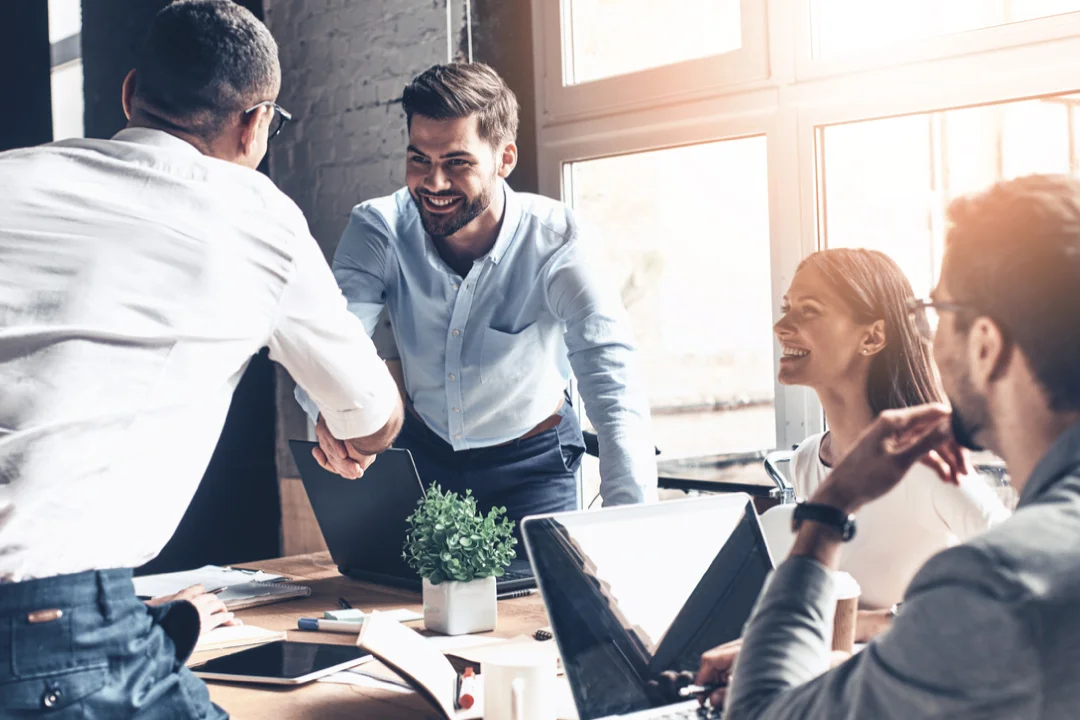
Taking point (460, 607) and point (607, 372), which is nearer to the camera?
point (460, 607)

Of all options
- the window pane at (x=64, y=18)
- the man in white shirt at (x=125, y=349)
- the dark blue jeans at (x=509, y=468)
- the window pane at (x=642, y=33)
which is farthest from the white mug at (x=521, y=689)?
the window pane at (x=64, y=18)

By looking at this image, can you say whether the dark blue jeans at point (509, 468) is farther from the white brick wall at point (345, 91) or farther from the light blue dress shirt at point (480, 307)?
the white brick wall at point (345, 91)

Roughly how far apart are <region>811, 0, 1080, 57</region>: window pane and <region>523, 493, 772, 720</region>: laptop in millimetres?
1644

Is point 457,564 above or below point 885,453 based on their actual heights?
below

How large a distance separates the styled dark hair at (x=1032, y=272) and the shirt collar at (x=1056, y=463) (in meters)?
0.04

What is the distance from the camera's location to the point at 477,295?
2.63m

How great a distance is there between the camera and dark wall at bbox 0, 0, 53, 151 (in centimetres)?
389

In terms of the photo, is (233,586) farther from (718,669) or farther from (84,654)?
(718,669)

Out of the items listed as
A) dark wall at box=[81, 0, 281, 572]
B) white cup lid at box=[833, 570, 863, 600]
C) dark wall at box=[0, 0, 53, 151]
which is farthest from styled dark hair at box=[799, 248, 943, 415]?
dark wall at box=[0, 0, 53, 151]

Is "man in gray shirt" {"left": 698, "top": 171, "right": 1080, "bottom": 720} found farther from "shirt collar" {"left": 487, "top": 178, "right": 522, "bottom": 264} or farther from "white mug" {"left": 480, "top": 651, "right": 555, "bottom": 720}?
"shirt collar" {"left": 487, "top": 178, "right": 522, "bottom": 264}

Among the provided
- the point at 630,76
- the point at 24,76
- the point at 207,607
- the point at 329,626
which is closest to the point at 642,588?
the point at 329,626

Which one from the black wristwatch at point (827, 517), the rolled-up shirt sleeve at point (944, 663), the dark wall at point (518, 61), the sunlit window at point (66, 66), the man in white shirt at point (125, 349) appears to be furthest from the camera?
the sunlit window at point (66, 66)

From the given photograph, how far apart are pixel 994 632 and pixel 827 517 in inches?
10.1

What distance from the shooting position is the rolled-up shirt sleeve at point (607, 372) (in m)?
2.24
